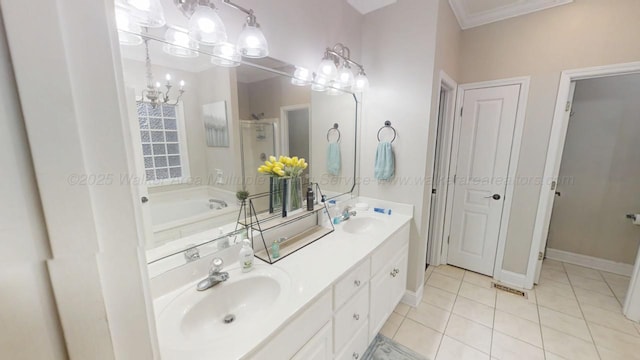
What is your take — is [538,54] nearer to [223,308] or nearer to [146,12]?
[146,12]

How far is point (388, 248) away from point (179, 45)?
167 centimetres

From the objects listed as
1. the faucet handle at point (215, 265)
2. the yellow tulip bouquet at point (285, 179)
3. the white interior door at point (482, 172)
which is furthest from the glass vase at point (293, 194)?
the white interior door at point (482, 172)

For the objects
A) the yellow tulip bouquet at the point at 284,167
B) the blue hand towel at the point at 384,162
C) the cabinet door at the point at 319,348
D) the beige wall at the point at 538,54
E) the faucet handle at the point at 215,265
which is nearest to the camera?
the cabinet door at the point at 319,348

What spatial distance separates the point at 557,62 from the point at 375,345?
267 centimetres

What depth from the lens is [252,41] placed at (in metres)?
1.22

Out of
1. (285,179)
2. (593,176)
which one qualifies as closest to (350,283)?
(285,179)

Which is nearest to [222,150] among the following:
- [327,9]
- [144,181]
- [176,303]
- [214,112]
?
[214,112]

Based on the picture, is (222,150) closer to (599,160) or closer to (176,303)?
(176,303)

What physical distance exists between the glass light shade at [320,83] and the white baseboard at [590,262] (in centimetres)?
318

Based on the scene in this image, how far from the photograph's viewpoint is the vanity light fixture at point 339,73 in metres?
1.73

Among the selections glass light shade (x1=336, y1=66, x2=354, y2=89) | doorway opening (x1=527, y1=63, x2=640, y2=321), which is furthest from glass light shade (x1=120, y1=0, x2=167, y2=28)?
doorway opening (x1=527, y1=63, x2=640, y2=321)

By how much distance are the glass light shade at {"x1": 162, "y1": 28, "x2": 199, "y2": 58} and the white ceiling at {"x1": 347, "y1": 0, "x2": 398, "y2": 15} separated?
55.3 inches

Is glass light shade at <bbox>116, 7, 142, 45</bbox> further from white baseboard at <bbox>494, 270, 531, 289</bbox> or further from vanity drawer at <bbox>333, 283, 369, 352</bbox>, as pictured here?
white baseboard at <bbox>494, 270, 531, 289</bbox>

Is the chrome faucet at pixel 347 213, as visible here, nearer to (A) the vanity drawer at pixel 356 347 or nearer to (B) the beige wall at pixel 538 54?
(A) the vanity drawer at pixel 356 347
